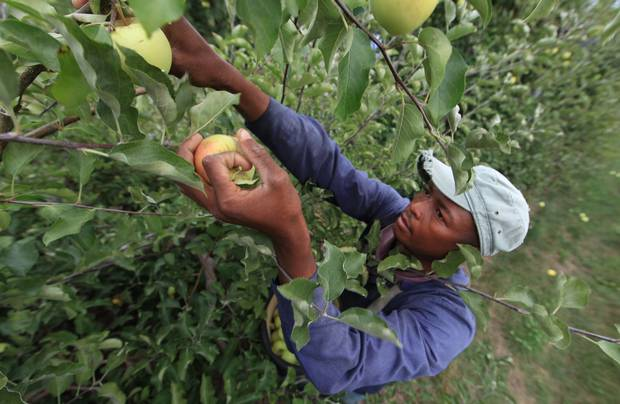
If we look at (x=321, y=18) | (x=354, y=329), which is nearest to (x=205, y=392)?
(x=354, y=329)

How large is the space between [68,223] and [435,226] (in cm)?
89

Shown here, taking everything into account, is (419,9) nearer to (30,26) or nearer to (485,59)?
(30,26)

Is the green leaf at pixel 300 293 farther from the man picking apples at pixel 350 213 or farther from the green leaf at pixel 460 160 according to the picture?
the green leaf at pixel 460 160

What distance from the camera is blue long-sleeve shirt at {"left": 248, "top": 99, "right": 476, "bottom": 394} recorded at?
32.8 inches

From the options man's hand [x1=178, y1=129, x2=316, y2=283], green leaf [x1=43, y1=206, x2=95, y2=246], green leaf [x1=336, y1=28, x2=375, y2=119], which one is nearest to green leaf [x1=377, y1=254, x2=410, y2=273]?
man's hand [x1=178, y1=129, x2=316, y2=283]

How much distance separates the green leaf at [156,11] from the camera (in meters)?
0.25

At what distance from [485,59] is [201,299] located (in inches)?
69.7

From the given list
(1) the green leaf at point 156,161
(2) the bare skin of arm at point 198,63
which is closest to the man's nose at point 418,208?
(2) the bare skin of arm at point 198,63

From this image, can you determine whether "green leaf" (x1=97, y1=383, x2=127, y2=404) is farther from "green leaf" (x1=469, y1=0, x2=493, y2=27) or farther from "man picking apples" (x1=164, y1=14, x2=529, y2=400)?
"green leaf" (x1=469, y1=0, x2=493, y2=27)

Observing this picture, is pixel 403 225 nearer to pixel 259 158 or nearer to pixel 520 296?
pixel 520 296

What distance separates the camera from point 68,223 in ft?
1.76

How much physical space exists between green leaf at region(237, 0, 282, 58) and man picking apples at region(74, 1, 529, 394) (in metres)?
0.26

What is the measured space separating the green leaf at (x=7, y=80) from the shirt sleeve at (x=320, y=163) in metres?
0.65

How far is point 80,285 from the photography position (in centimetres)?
132
